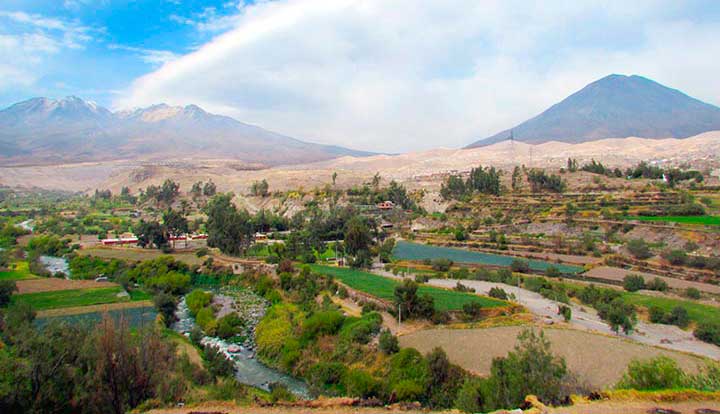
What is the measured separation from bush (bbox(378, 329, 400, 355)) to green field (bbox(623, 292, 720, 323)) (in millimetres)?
13128

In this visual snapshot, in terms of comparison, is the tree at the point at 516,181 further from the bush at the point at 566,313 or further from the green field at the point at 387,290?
the bush at the point at 566,313

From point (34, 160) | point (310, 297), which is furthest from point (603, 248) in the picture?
point (34, 160)

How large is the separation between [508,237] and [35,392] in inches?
1492

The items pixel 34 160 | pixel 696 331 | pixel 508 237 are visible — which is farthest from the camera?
pixel 34 160

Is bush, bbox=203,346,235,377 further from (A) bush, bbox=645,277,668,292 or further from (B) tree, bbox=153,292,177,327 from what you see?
(A) bush, bbox=645,277,668,292

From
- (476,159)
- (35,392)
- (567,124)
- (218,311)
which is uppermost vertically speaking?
(567,124)

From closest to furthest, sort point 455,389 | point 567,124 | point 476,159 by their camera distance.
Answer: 1. point 455,389
2. point 476,159
3. point 567,124

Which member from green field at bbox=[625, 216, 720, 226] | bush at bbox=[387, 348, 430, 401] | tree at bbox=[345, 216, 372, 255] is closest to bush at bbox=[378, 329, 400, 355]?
bush at bbox=[387, 348, 430, 401]

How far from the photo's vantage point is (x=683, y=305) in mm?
21906

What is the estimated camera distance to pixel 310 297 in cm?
2447

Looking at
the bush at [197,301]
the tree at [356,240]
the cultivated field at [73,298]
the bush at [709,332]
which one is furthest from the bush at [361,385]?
the tree at [356,240]

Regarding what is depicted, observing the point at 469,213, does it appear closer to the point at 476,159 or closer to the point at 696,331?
the point at 696,331

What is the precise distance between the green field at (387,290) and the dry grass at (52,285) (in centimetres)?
1365

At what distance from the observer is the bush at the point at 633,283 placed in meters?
25.2
